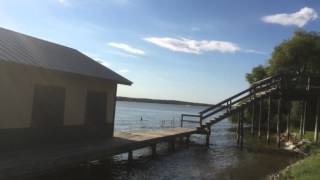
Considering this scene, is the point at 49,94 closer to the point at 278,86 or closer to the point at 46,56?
the point at 46,56

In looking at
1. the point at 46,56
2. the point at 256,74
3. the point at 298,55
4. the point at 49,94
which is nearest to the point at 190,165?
the point at 49,94

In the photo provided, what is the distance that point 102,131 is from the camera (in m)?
19.7

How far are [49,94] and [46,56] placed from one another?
5.91 ft

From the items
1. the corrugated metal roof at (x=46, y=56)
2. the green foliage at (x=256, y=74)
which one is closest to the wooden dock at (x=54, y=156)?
the corrugated metal roof at (x=46, y=56)

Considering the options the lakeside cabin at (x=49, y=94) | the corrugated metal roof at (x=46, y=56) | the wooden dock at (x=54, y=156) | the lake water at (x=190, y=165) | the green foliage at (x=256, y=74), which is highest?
the green foliage at (x=256, y=74)

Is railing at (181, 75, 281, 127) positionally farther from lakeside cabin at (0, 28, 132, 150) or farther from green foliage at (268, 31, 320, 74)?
green foliage at (268, 31, 320, 74)

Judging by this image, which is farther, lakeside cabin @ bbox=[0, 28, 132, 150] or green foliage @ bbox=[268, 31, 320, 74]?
green foliage @ bbox=[268, 31, 320, 74]

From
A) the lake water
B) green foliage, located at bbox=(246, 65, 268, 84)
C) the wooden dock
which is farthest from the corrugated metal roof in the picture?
green foliage, located at bbox=(246, 65, 268, 84)

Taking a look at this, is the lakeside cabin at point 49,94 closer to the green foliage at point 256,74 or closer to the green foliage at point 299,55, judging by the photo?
the green foliage at point 299,55

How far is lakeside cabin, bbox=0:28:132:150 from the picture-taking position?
13.8 meters

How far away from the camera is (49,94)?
51.8ft

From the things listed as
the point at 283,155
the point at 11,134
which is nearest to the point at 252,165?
the point at 283,155

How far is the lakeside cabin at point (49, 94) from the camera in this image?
13781 millimetres

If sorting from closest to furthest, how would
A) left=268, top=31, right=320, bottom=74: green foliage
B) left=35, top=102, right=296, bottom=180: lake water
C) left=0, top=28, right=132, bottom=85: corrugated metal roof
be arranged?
left=0, top=28, right=132, bottom=85: corrugated metal roof, left=35, top=102, right=296, bottom=180: lake water, left=268, top=31, right=320, bottom=74: green foliage
